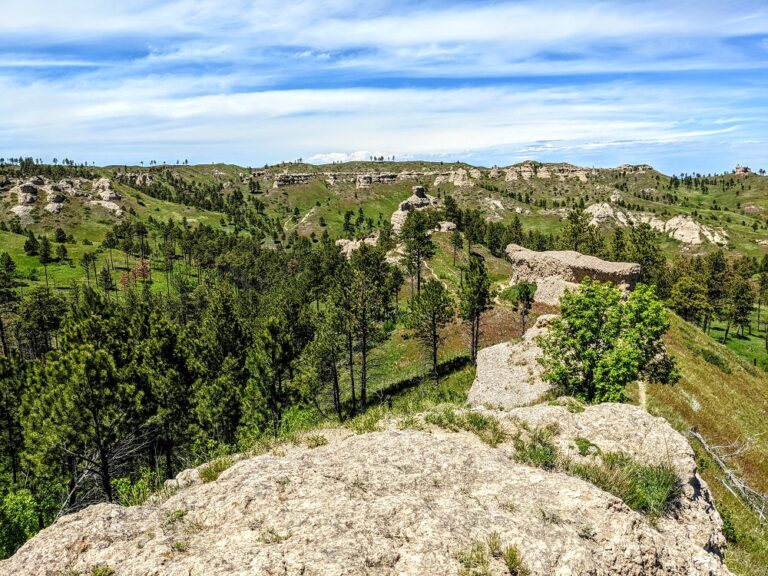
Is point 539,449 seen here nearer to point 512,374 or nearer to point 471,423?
point 471,423

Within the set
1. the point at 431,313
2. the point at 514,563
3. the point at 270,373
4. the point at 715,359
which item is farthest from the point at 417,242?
the point at 514,563

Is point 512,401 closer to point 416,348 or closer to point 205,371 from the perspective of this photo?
point 205,371

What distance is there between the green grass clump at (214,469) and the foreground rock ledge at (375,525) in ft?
0.96

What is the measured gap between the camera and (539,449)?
14.3 m

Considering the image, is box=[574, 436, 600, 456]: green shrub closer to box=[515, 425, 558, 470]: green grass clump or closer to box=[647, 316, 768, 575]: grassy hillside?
box=[515, 425, 558, 470]: green grass clump

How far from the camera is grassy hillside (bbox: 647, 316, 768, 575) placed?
16.9m

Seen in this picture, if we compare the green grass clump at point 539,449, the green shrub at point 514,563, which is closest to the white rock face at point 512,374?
the green grass clump at point 539,449

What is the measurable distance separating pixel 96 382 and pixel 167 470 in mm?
12153

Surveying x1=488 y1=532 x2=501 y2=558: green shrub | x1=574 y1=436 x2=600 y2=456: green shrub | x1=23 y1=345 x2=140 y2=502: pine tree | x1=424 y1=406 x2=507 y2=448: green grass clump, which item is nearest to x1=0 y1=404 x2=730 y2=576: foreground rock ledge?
x1=488 y1=532 x2=501 y2=558: green shrub

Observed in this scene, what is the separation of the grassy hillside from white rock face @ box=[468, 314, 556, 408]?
328 inches

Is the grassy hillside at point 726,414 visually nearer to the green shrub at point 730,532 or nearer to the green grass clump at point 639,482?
the green shrub at point 730,532

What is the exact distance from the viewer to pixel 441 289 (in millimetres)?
62625

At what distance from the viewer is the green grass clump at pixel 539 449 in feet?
45.3

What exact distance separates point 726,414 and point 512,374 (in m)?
20.0
